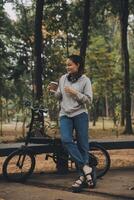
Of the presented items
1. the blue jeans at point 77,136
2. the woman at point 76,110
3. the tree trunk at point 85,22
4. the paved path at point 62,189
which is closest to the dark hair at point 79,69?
the woman at point 76,110

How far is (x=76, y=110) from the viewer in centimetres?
810

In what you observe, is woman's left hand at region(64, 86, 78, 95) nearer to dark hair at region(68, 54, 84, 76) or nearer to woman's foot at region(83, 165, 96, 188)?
dark hair at region(68, 54, 84, 76)

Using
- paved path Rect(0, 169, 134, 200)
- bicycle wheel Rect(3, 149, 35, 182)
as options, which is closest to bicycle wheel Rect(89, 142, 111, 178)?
paved path Rect(0, 169, 134, 200)

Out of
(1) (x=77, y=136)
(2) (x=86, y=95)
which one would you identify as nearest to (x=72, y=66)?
(2) (x=86, y=95)

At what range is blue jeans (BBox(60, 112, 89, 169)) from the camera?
7.99m

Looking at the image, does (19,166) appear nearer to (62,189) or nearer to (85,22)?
(62,189)

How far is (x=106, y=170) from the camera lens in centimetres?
904

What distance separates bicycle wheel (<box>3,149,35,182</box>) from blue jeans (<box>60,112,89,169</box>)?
0.86m

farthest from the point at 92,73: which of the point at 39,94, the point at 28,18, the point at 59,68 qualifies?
the point at 39,94

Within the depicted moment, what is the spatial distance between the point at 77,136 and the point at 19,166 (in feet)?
3.66

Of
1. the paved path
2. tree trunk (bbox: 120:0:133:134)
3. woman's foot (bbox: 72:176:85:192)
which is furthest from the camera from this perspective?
tree trunk (bbox: 120:0:133:134)

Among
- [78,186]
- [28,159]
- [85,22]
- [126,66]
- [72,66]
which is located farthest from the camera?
[126,66]

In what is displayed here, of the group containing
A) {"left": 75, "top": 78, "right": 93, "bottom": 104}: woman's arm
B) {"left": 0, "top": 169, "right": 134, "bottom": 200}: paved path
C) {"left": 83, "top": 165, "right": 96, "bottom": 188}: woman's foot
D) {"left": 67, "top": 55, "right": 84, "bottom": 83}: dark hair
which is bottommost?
{"left": 0, "top": 169, "right": 134, "bottom": 200}: paved path

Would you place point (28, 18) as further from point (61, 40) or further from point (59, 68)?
point (59, 68)
